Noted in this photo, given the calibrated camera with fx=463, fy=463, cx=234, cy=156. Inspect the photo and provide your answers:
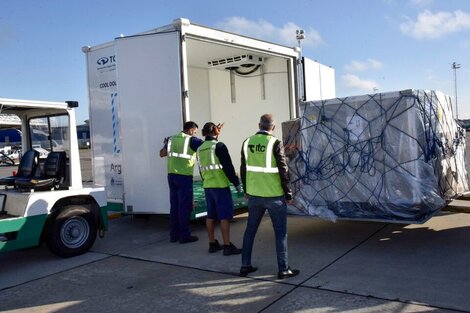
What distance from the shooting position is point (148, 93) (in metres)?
7.51

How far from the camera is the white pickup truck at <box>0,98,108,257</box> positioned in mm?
5809

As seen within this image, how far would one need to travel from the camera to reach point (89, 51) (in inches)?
333

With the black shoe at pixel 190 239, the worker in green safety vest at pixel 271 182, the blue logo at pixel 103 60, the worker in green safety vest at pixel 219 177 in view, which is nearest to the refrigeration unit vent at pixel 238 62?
the blue logo at pixel 103 60

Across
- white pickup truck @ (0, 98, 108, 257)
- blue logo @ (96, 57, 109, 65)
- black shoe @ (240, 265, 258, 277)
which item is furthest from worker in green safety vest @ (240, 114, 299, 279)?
blue logo @ (96, 57, 109, 65)

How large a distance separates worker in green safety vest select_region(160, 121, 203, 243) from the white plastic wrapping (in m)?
1.48

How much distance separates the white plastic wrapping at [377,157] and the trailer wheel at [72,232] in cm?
288

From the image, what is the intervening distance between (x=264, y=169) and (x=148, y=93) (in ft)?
10.5

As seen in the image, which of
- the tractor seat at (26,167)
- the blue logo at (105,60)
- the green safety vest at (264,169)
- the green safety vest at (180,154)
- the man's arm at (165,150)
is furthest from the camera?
the blue logo at (105,60)

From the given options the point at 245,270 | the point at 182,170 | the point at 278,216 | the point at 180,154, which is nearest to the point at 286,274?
the point at 245,270

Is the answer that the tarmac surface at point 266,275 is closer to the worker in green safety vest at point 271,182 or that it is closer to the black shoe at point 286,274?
the black shoe at point 286,274

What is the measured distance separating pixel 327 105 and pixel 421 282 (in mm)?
2568

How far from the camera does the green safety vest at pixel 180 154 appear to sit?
22.7 ft

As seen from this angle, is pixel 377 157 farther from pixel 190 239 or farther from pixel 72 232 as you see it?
pixel 72 232

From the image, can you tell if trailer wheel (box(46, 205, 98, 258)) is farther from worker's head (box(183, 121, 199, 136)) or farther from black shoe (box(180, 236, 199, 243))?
worker's head (box(183, 121, 199, 136))
